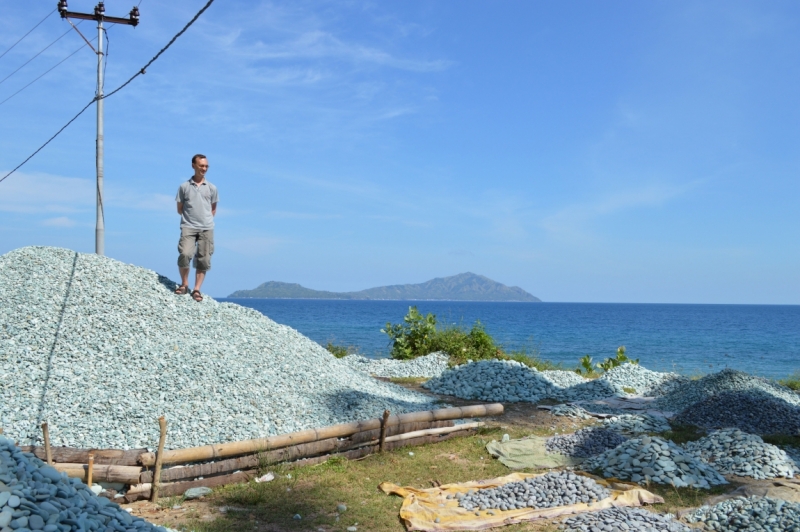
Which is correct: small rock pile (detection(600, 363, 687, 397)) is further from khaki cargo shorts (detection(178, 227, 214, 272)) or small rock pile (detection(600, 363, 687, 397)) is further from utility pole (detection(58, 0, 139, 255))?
utility pole (detection(58, 0, 139, 255))

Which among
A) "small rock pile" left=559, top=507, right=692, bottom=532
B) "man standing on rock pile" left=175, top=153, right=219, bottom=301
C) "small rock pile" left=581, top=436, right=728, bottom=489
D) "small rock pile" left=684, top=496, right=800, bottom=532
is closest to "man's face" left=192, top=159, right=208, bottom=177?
"man standing on rock pile" left=175, top=153, right=219, bottom=301

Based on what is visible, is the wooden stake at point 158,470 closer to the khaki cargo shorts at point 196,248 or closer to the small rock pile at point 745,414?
the khaki cargo shorts at point 196,248

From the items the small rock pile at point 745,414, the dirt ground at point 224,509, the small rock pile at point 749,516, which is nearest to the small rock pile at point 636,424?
the small rock pile at point 745,414

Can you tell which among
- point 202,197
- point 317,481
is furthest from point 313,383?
point 202,197

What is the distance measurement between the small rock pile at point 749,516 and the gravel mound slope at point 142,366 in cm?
374

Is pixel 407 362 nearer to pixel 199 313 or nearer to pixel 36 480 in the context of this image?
pixel 199 313

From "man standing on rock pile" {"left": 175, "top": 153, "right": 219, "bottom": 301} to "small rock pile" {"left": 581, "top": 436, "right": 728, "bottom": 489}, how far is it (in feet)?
17.9

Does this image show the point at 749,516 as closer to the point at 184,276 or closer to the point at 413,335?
the point at 184,276

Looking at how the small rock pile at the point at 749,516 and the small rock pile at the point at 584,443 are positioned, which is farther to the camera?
the small rock pile at the point at 584,443

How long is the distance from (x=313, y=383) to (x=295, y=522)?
3214 mm

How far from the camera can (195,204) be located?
8.06 meters

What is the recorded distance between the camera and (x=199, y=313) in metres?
8.10

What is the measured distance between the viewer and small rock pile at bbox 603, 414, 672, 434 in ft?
25.7

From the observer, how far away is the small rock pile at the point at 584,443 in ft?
21.5
